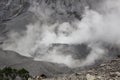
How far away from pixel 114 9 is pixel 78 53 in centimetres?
3189

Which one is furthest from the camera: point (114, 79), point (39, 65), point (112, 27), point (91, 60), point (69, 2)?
point (69, 2)

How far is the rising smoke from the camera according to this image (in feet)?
531

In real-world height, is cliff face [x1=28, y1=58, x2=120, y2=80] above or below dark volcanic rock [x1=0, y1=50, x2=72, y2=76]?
below

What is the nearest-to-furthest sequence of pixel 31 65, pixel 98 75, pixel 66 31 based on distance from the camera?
pixel 98 75 → pixel 31 65 → pixel 66 31

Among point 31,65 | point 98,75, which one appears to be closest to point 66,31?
point 31,65

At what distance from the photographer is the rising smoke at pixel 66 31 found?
161750 millimetres

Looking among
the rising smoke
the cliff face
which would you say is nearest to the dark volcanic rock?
the rising smoke

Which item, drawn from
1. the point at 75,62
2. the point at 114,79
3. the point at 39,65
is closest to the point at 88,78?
the point at 114,79

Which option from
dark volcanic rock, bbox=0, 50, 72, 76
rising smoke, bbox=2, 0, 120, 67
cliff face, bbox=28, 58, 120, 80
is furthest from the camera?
rising smoke, bbox=2, 0, 120, 67

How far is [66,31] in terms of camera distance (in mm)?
175125

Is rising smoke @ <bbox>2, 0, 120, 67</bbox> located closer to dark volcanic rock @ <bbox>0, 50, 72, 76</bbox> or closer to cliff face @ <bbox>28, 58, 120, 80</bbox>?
dark volcanic rock @ <bbox>0, 50, 72, 76</bbox>

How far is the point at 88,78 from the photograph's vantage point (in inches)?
2235

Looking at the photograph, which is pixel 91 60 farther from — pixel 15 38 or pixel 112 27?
pixel 15 38

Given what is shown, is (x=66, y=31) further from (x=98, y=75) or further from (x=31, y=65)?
(x=98, y=75)
